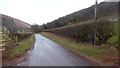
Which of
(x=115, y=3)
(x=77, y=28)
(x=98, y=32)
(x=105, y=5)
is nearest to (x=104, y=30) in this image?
(x=98, y=32)

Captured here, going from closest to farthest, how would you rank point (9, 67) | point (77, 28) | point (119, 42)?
point (9, 67) < point (119, 42) < point (77, 28)

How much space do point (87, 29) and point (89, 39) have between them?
1384 mm

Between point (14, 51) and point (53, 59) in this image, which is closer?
point (53, 59)

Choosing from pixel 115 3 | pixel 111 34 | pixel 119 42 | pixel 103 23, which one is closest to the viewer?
pixel 119 42

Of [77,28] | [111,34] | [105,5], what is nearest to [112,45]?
[111,34]

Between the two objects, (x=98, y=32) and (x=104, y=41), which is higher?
(x=98, y=32)

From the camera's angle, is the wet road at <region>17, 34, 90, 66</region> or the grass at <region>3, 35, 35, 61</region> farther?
the grass at <region>3, 35, 35, 61</region>

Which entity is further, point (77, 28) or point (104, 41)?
point (77, 28)

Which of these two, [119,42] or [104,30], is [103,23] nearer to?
[104,30]

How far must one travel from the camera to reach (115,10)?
18.9 metres

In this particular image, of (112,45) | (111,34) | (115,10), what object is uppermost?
(115,10)

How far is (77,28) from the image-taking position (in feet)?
58.4

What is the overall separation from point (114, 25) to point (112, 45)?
107 inches

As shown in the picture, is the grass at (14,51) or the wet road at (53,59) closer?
the wet road at (53,59)
